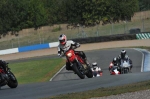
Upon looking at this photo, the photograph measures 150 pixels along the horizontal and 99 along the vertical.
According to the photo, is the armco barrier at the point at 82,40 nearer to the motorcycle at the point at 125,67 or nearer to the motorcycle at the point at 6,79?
the motorcycle at the point at 125,67

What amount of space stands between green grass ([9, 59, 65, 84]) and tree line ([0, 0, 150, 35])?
32.7m

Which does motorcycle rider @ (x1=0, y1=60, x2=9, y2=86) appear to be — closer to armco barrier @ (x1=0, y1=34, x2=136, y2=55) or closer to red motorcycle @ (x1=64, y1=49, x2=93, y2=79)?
red motorcycle @ (x1=64, y1=49, x2=93, y2=79)

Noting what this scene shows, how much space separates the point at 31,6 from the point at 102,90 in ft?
233

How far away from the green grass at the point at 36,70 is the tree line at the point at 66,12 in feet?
107

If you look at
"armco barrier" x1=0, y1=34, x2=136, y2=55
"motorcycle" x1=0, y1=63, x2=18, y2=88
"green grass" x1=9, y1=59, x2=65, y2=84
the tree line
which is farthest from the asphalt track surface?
the tree line

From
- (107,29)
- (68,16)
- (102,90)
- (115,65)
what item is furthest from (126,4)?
(102,90)

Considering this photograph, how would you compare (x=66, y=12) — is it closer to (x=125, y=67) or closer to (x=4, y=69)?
(x=125, y=67)

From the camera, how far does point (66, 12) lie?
80312mm

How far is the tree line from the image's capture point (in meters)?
76.0

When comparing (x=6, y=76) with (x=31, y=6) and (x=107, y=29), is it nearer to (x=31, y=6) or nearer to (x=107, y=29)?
(x=107, y=29)

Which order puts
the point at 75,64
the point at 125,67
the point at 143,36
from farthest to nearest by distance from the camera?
the point at 143,36 < the point at 125,67 < the point at 75,64

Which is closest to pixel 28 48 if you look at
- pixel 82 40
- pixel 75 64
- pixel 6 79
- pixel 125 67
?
pixel 82 40

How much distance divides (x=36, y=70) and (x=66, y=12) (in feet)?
145

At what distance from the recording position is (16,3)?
79625 millimetres
